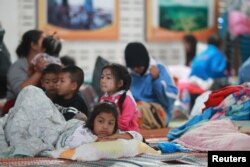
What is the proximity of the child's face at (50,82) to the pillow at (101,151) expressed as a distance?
710mm

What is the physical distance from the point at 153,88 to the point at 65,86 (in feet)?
4.35

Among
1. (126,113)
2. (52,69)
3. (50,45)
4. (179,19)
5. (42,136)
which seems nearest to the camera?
(42,136)

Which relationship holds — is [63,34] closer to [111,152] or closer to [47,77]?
[47,77]

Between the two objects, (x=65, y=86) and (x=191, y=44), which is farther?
(x=191, y=44)

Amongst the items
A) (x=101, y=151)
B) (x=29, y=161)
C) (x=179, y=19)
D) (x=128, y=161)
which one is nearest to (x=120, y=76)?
(x=101, y=151)

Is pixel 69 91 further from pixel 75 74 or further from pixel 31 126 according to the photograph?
pixel 31 126

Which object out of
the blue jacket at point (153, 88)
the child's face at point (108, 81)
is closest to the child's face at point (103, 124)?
the child's face at point (108, 81)

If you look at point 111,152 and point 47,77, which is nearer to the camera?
point 111,152

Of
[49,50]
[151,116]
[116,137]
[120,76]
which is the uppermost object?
[49,50]

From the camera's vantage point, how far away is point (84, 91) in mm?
6227

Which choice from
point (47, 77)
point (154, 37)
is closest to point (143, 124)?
point (47, 77)

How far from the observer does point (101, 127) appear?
12.7ft

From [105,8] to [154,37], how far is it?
0.86m

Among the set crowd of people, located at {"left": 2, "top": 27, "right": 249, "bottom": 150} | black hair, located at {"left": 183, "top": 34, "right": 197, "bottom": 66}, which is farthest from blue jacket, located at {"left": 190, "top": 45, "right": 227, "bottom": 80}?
crowd of people, located at {"left": 2, "top": 27, "right": 249, "bottom": 150}
